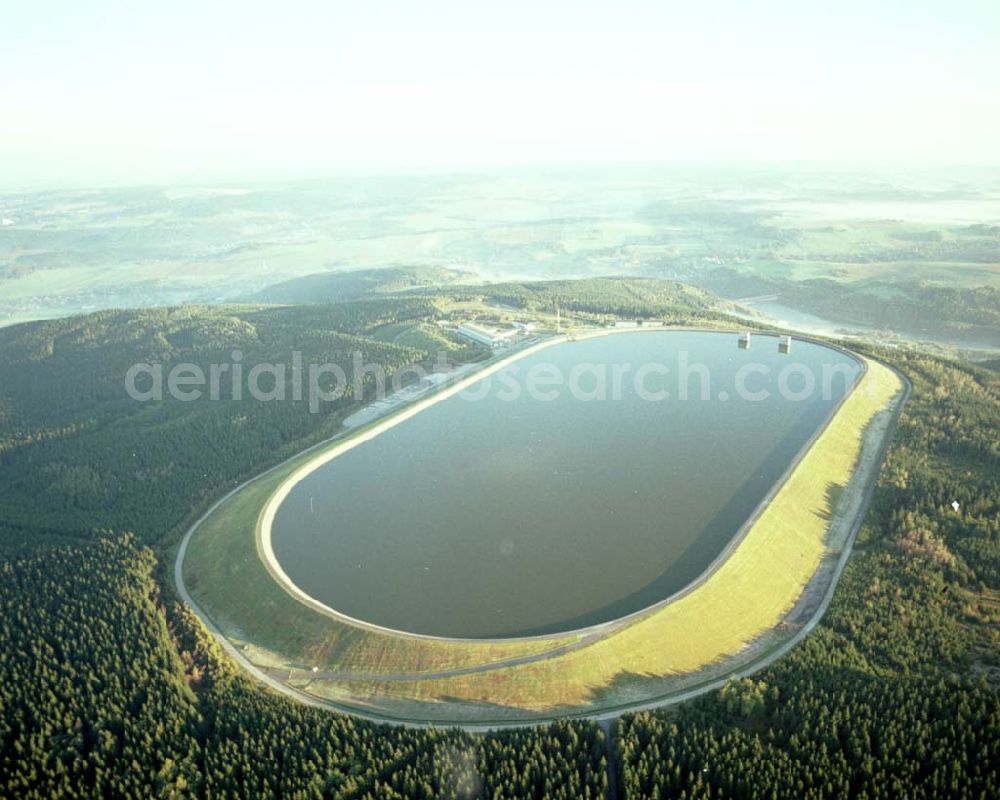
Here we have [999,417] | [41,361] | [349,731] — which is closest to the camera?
[349,731]

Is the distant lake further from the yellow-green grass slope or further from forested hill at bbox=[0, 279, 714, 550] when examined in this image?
forested hill at bbox=[0, 279, 714, 550]

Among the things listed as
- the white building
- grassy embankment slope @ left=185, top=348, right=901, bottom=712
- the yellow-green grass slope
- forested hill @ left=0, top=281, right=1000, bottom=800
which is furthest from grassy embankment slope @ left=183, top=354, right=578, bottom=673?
the white building

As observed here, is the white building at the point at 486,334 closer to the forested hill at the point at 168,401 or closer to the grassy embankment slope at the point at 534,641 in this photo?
the forested hill at the point at 168,401

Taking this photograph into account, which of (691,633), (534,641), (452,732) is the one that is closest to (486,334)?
(534,641)

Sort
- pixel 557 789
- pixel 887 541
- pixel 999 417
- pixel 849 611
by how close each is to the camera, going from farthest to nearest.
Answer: pixel 999 417 → pixel 887 541 → pixel 849 611 → pixel 557 789

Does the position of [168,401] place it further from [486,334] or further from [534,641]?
[534,641]

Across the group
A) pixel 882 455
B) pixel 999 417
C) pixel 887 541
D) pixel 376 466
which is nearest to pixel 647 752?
pixel 887 541

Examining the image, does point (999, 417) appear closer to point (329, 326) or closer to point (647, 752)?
point (647, 752)
